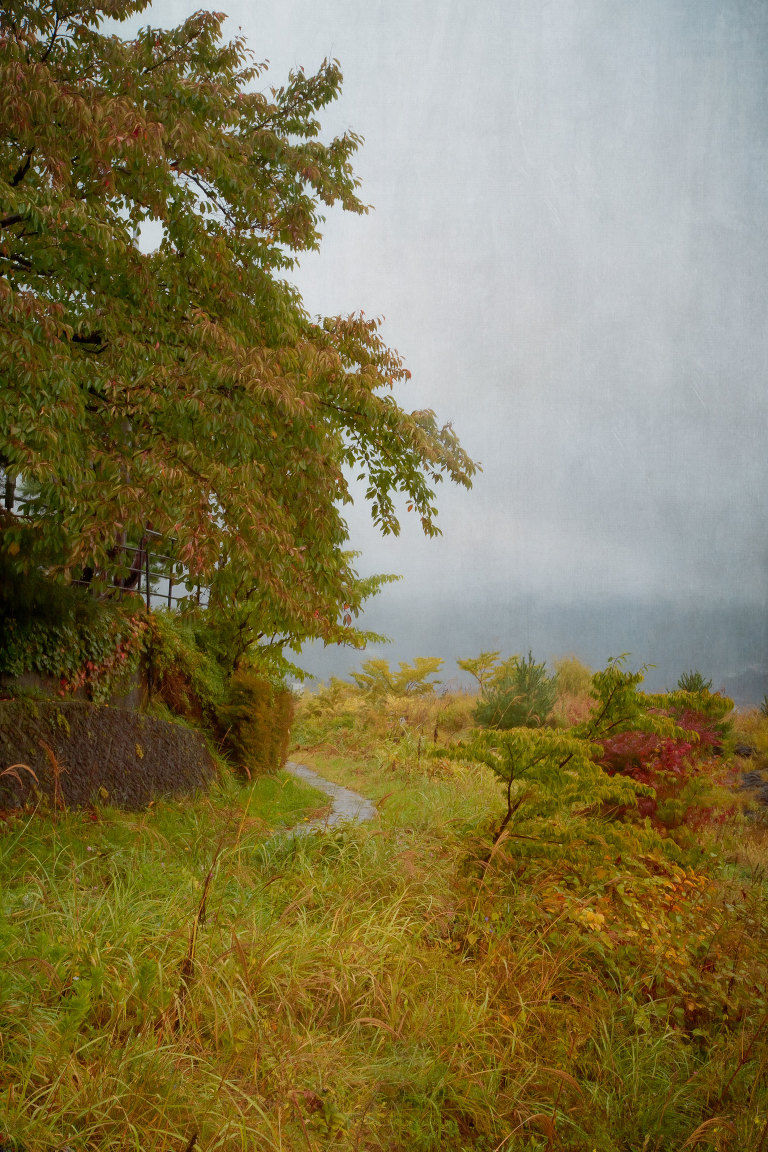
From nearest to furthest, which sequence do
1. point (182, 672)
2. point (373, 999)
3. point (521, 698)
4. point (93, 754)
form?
point (373, 999)
point (93, 754)
point (182, 672)
point (521, 698)

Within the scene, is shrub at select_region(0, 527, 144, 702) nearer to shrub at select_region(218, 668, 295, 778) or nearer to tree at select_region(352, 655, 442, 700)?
shrub at select_region(218, 668, 295, 778)

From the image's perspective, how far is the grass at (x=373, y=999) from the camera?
245 cm

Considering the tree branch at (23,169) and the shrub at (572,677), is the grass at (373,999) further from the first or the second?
the shrub at (572,677)

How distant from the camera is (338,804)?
8.21 metres

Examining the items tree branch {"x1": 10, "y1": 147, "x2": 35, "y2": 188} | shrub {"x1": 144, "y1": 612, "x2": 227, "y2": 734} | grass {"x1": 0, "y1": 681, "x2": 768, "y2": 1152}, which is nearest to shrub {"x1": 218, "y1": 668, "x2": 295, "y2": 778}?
shrub {"x1": 144, "y1": 612, "x2": 227, "y2": 734}

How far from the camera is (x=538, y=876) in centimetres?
490

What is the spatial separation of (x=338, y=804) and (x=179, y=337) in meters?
4.96

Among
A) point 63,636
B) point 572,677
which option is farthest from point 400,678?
point 63,636

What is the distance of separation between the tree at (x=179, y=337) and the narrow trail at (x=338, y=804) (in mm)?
1698

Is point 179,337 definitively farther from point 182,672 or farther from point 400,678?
point 400,678

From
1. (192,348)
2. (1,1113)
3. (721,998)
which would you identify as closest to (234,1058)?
(1,1113)

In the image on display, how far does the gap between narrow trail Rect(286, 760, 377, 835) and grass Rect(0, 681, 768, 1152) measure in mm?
999

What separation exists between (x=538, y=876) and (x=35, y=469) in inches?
164

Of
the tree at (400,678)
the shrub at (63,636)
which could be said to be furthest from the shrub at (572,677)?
the shrub at (63,636)
